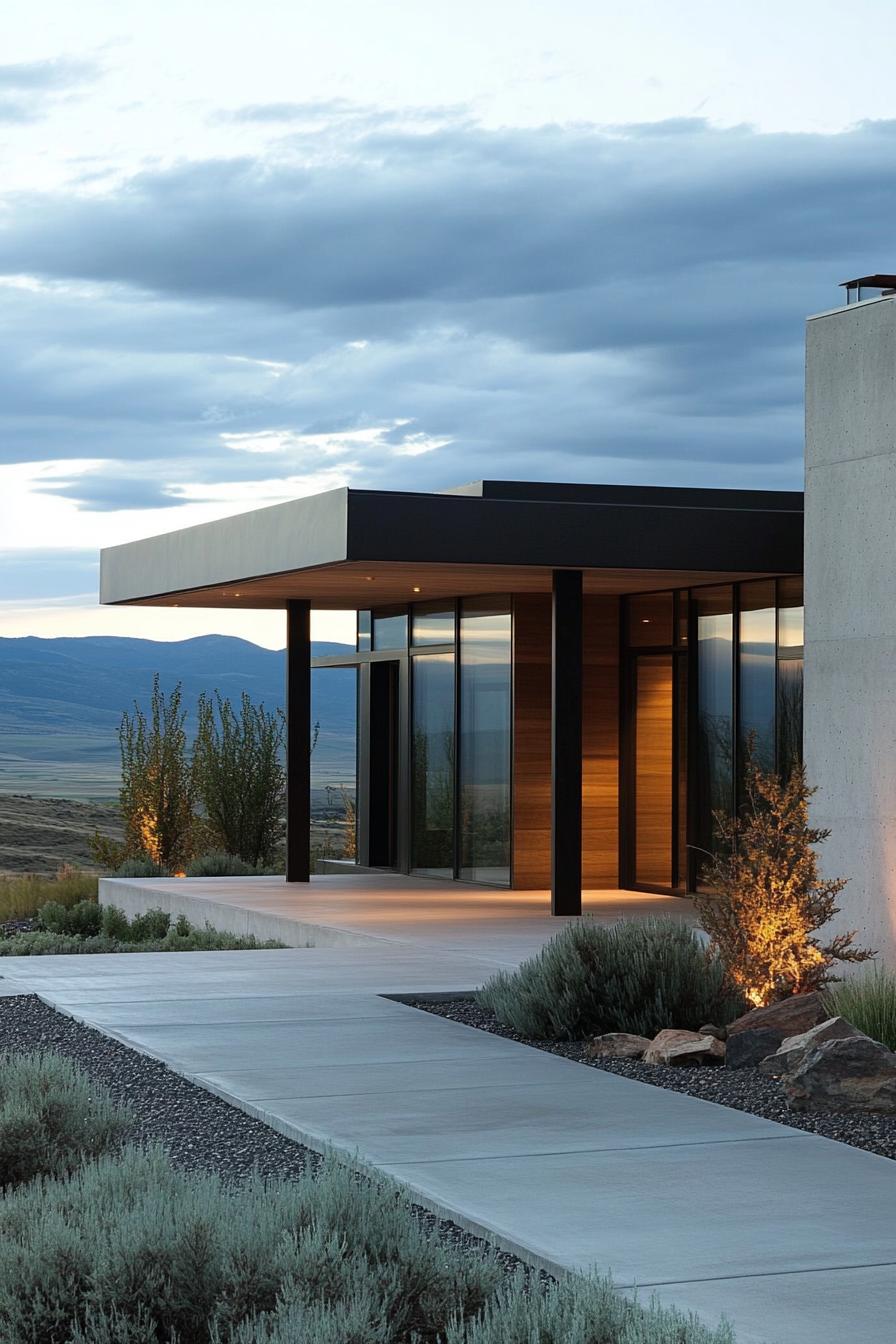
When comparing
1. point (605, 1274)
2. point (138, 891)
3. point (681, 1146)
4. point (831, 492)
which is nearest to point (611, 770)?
point (138, 891)

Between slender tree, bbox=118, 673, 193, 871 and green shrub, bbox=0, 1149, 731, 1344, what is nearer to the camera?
green shrub, bbox=0, 1149, 731, 1344

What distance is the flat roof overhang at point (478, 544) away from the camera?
49.1 feet

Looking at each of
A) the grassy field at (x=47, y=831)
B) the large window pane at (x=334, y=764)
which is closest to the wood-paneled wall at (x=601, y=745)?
the large window pane at (x=334, y=764)

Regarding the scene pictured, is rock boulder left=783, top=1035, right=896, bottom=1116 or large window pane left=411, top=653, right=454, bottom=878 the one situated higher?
large window pane left=411, top=653, right=454, bottom=878

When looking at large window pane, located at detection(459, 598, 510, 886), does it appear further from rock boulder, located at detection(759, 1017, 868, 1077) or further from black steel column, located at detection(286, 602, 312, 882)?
rock boulder, located at detection(759, 1017, 868, 1077)

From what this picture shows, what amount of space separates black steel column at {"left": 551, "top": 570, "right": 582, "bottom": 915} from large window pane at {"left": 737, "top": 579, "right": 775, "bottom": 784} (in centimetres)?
184

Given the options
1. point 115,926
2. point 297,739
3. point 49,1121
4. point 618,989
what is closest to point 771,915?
point 618,989

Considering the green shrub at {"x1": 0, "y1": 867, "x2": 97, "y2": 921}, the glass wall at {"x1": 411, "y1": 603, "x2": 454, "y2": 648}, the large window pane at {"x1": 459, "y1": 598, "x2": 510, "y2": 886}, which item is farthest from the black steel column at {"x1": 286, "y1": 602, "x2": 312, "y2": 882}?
the green shrub at {"x1": 0, "y1": 867, "x2": 97, "y2": 921}

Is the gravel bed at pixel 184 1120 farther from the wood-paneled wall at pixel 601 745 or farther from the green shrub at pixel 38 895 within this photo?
the green shrub at pixel 38 895

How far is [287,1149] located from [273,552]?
9.99m

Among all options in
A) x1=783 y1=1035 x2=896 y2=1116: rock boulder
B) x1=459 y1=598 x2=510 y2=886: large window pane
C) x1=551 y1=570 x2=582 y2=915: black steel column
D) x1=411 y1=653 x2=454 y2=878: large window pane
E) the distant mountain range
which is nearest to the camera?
x1=783 y1=1035 x2=896 y2=1116: rock boulder

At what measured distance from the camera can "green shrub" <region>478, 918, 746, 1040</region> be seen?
9.86m

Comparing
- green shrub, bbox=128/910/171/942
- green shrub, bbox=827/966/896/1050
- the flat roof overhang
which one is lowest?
green shrub, bbox=128/910/171/942

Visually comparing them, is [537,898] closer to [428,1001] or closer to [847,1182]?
[428,1001]
